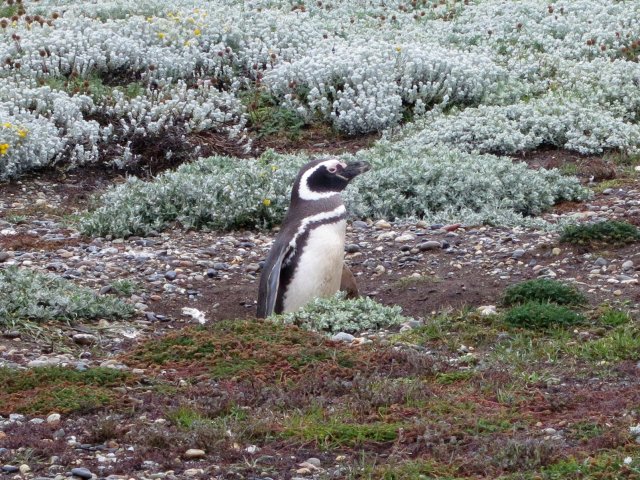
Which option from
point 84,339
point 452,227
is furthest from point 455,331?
point 452,227

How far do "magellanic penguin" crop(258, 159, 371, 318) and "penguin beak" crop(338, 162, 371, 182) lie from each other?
0.05 m

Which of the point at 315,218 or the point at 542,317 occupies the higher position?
the point at 315,218

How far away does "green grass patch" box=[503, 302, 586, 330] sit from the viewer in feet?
25.4

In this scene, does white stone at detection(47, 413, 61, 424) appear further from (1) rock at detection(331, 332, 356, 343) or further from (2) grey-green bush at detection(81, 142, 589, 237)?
(2) grey-green bush at detection(81, 142, 589, 237)

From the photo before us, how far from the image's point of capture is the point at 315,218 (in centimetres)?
916

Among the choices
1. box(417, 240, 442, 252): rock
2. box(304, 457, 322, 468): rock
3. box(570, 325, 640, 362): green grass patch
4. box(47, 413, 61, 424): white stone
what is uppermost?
box(304, 457, 322, 468): rock

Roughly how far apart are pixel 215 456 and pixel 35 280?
3490mm

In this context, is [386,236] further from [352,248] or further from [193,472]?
[193,472]

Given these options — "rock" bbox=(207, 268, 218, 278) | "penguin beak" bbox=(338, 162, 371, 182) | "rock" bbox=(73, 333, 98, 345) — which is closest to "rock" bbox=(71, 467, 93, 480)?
"rock" bbox=(73, 333, 98, 345)

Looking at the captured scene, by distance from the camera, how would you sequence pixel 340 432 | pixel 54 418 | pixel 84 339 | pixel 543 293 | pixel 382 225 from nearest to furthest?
pixel 340 432 → pixel 54 418 → pixel 84 339 → pixel 543 293 → pixel 382 225

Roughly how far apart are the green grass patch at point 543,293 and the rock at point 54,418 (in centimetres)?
347

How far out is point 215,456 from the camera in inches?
215

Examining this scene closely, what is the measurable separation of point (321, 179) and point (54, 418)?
3886mm

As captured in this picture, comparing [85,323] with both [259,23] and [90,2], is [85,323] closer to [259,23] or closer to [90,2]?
[259,23]
